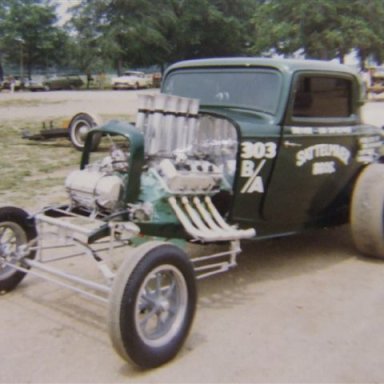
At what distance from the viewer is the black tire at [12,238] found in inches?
178

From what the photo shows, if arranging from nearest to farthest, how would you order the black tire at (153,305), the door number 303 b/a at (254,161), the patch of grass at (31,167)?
1. the black tire at (153,305)
2. the door number 303 b/a at (254,161)
3. the patch of grass at (31,167)

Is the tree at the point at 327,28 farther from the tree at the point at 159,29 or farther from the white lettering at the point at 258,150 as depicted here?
the white lettering at the point at 258,150

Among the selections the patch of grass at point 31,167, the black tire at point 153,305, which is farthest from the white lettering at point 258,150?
the patch of grass at point 31,167

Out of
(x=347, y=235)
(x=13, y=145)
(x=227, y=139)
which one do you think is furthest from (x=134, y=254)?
(x=13, y=145)

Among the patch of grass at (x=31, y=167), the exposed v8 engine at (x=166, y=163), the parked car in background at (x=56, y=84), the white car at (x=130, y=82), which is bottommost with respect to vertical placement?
the parked car in background at (x=56, y=84)

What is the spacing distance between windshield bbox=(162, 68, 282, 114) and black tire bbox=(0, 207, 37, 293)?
6.22 ft

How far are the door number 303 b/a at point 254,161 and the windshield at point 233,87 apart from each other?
0.39 metres

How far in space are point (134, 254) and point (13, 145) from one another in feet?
32.7

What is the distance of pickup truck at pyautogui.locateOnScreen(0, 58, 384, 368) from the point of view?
3.64m

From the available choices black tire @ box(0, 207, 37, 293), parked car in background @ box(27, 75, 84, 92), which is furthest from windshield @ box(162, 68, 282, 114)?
parked car in background @ box(27, 75, 84, 92)

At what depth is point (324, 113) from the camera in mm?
5367

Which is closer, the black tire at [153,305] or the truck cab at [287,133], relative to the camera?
the black tire at [153,305]

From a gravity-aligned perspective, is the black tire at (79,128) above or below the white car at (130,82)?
above

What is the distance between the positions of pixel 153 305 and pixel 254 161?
1576mm
